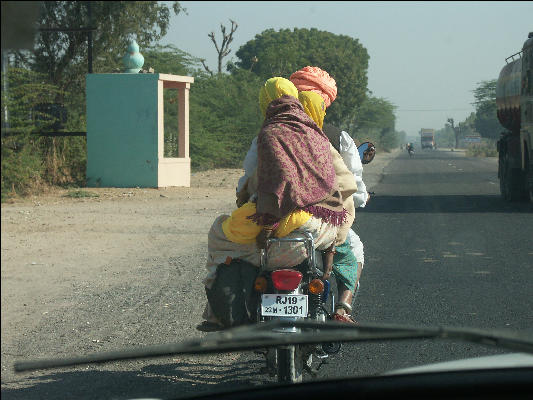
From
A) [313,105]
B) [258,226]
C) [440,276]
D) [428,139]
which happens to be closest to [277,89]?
[313,105]

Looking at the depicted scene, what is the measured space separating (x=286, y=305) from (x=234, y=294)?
0.25 meters

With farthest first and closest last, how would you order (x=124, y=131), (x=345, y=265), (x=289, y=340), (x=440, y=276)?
(x=124, y=131), (x=440, y=276), (x=345, y=265), (x=289, y=340)

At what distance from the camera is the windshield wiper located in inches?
57.6

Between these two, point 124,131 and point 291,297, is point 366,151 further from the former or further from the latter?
point 124,131

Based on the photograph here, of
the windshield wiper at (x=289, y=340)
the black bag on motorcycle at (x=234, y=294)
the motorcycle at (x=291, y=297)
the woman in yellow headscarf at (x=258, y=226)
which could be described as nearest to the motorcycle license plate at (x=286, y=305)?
the motorcycle at (x=291, y=297)

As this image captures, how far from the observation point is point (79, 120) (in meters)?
22.1

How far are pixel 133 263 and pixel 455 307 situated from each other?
3.81m

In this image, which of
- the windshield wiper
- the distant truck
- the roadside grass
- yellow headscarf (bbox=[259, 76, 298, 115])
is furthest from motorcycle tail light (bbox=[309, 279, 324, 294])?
the distant truck

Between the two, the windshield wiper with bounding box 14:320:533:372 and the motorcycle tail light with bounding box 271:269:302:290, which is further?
the motorcycle tail light with bounding box 271:269:302:290

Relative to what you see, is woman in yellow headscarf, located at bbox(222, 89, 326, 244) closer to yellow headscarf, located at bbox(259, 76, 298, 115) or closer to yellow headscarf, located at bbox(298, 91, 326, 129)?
yellow headscarf, located at bbox(259, 76, 298, 115)

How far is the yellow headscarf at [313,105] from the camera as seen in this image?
416cm

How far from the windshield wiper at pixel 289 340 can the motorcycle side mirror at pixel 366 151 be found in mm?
3107

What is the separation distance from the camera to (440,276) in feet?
27.1

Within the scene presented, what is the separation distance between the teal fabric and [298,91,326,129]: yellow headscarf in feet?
2.31
